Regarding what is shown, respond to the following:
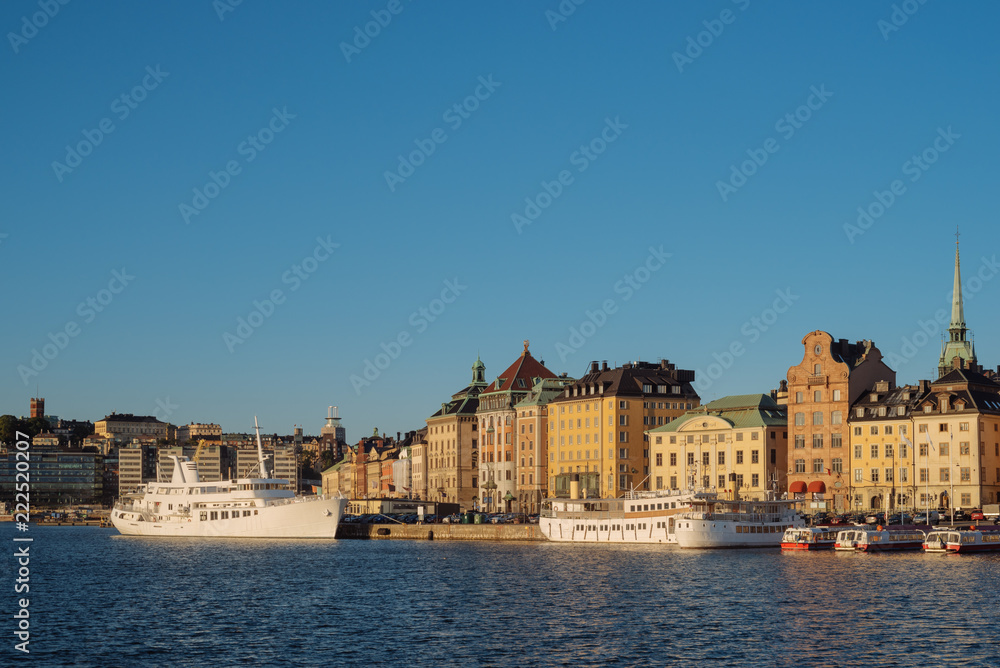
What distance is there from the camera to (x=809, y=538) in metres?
114

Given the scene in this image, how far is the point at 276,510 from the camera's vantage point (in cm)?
14450

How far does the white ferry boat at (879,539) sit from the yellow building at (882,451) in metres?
29.2

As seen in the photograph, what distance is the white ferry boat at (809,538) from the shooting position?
11306 centimetres

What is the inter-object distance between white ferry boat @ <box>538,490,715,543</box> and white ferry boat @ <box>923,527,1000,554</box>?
21.0 meters

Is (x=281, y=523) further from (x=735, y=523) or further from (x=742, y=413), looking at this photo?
(x=742, y=413)

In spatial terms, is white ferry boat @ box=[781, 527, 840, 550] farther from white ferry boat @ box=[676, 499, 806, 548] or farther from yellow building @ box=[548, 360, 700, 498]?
yellow building @ box=[548, 360, 700, 498]

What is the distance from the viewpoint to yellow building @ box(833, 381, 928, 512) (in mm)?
145500

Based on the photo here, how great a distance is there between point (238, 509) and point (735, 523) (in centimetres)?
5668

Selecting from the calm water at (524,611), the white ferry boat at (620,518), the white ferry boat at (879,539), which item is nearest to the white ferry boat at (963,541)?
the white ferry boat at (879,539)

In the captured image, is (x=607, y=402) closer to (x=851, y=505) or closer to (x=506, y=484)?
(x=506, y=484)

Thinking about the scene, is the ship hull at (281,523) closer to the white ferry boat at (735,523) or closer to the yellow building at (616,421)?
the yellow building at (616,421)

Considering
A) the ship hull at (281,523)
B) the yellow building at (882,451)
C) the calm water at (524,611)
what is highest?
the yellow building at (882,451)

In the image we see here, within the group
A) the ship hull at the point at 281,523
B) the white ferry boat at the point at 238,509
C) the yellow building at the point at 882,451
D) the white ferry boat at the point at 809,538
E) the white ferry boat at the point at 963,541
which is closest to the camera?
the white ferry boat at the point at 963,541

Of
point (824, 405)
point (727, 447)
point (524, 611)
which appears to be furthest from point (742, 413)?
point (524, 611)
